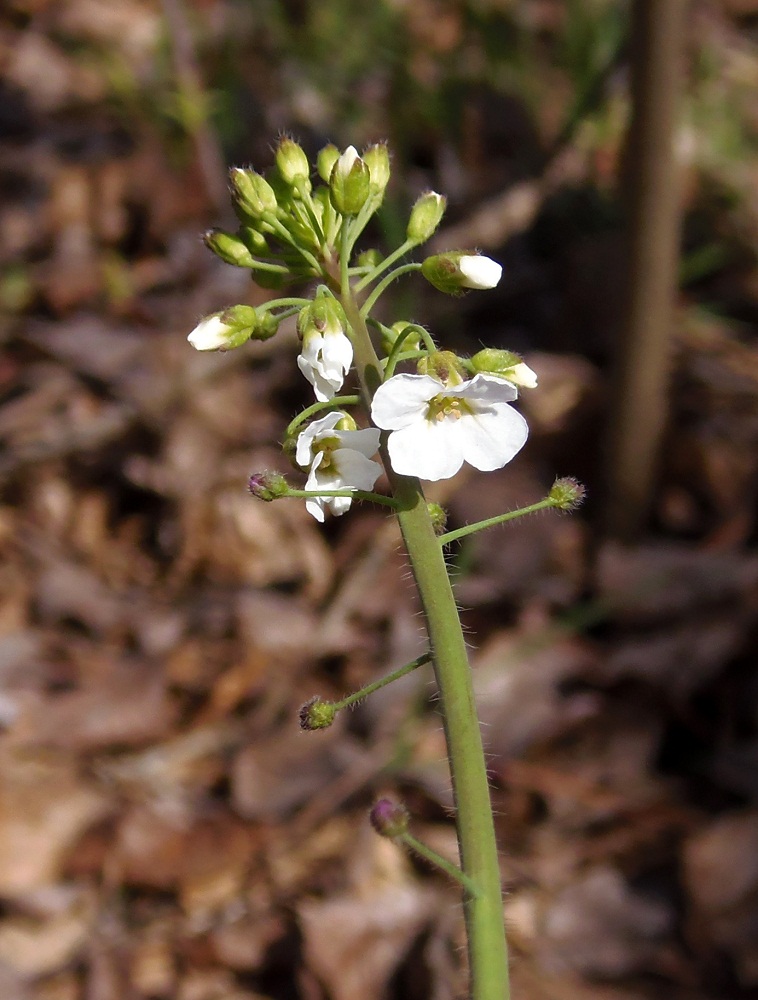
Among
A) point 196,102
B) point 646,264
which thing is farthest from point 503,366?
point 196,102

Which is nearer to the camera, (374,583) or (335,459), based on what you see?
(335,459)

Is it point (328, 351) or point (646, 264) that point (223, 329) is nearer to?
point (328, 351)

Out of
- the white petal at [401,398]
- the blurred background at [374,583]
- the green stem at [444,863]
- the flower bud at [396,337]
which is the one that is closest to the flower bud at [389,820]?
the green stem at [444,863]

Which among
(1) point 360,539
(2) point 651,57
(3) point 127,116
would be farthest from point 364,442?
(3) point 127,116

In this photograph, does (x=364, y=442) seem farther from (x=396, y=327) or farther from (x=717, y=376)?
(x=717, y=376)

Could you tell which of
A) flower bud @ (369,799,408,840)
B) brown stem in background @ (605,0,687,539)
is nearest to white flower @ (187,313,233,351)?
flower bud @ (369,799,408,840)

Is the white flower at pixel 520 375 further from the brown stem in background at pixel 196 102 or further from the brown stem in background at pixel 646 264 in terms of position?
the brown stem in background at pixel 196 102
